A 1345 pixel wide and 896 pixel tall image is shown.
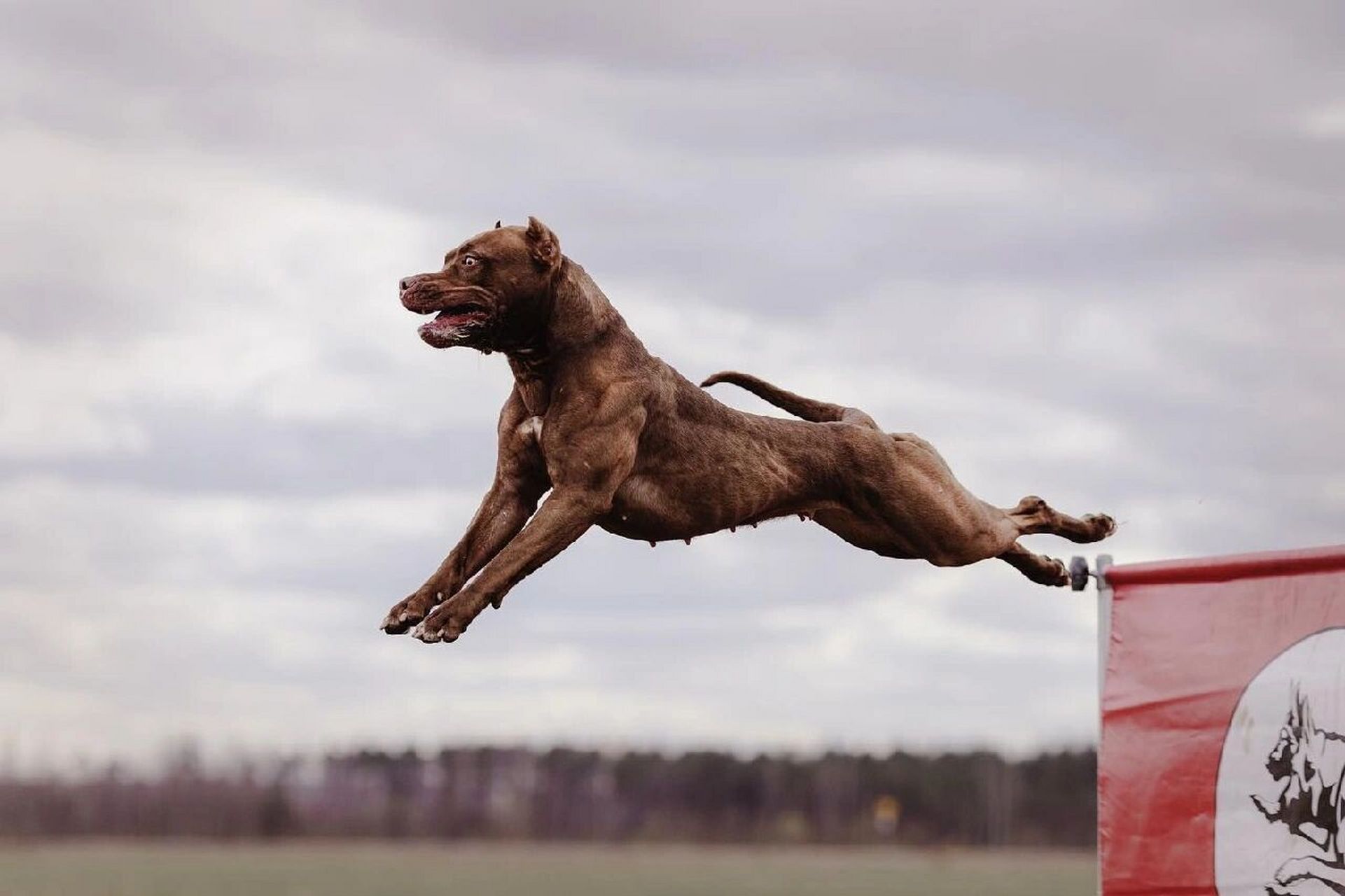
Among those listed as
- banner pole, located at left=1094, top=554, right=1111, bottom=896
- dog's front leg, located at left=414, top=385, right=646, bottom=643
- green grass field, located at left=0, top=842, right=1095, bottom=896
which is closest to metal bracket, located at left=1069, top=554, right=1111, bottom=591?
banner pole, located at left=1094, top=554, right=1111, bottom=896

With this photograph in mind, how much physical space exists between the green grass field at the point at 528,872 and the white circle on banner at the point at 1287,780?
8456 cm

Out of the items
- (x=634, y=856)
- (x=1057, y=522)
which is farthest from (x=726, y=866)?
(x=1057, y=522)

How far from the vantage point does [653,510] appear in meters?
14.6

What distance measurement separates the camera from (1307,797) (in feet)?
46.4

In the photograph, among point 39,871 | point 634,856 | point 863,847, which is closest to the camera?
point 39,871

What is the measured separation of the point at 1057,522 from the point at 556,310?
15.4 ft

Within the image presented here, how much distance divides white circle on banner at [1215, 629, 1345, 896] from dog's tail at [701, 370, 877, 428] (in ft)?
12.6

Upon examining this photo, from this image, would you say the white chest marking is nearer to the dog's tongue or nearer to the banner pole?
the dog's tongue

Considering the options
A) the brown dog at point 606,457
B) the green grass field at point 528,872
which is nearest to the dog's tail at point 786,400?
the brown dog at point 606,457

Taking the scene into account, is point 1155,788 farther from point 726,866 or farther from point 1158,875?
point 726,866

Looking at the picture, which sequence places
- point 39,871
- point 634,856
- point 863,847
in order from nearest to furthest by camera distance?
point 39,871 < point 634,856 < point 863,847

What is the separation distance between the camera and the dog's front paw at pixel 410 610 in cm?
1385

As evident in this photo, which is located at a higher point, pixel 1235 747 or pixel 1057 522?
pixel 1057 522

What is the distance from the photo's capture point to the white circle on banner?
553 inches
